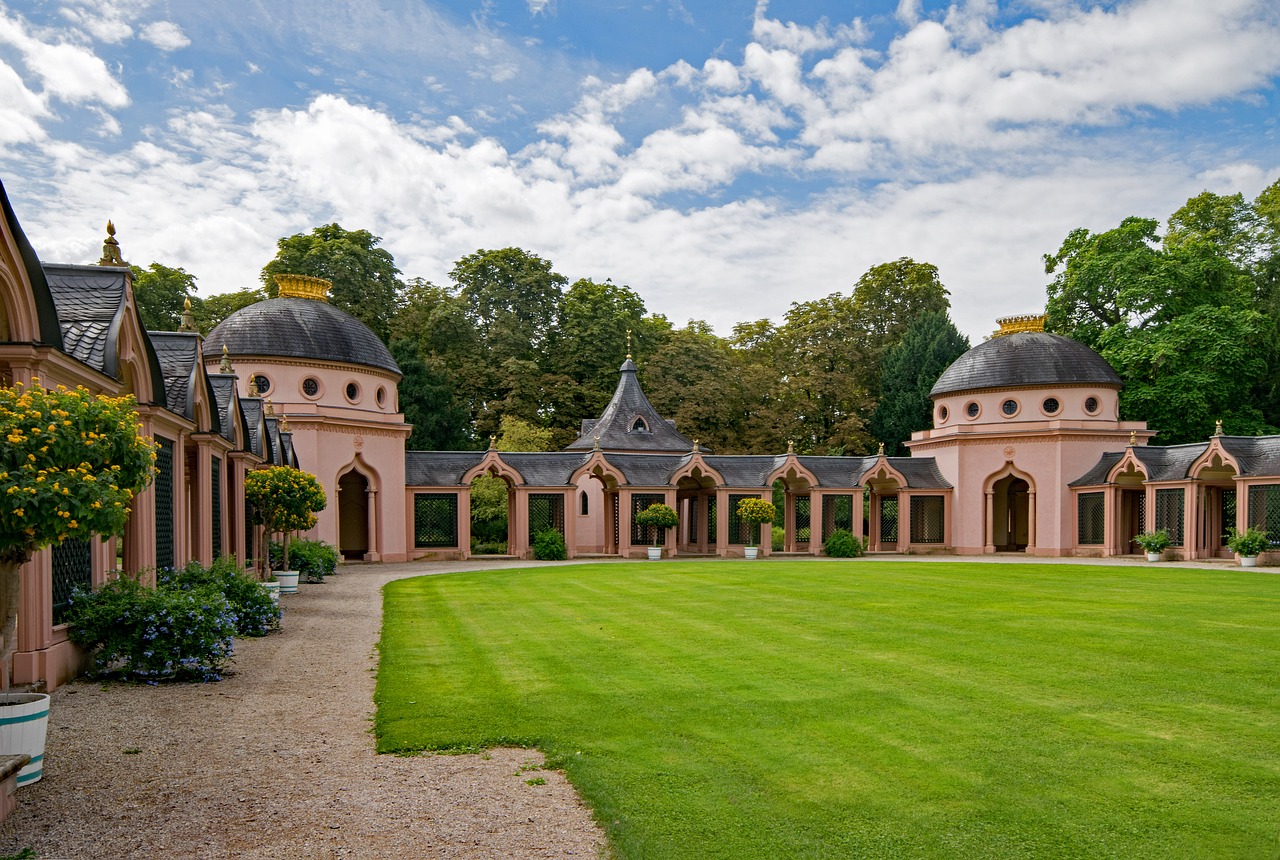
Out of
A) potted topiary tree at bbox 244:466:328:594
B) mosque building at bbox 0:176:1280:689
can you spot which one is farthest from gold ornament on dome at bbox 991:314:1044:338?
potted topiary tree at bbox 244:466:328:594

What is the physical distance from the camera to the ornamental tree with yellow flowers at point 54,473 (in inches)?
257

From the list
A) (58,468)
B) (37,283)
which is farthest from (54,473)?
(37,283)

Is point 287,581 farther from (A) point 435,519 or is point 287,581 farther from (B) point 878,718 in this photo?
(B) point 878,718

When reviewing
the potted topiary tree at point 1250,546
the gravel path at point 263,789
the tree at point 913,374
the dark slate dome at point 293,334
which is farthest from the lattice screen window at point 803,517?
the gravel path at point 263,789

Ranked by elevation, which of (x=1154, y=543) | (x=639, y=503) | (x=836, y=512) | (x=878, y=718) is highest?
(x=878, y=718)

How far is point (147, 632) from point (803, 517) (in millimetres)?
38276

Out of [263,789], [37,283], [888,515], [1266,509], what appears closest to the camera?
Result: [263,789]

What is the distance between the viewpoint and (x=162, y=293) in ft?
154

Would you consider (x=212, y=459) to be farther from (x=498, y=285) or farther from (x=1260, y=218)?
(x=1260, y=218)

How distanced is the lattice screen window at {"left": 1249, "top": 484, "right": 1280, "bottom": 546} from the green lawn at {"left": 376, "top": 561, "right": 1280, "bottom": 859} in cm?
1846

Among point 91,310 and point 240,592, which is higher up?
point 91,310

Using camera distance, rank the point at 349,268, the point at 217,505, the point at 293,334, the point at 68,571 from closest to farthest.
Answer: the point at 68,571 < the point at 217,505 < the point at 293,334 < the point at 349,268

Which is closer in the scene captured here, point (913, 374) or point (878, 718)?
point (878, 718)

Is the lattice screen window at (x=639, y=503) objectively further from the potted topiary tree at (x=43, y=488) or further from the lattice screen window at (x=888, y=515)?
the potted topiary tree at (x=43, y=488)
